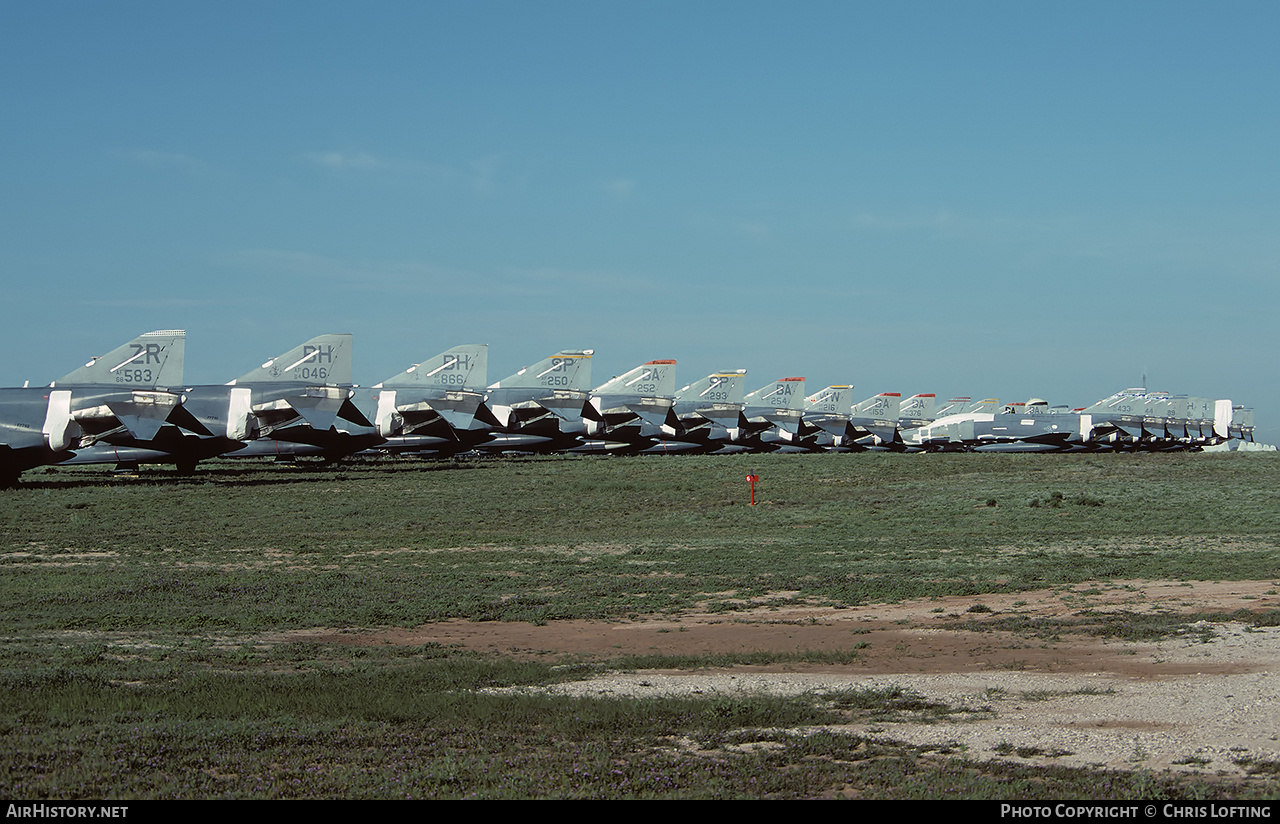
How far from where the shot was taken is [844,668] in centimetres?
1309

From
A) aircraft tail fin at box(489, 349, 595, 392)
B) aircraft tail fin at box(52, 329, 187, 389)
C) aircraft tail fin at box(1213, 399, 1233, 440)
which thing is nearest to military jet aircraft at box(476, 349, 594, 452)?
aircraft tail fin at box(489, 349, 595, 392)

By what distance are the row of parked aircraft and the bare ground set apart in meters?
33.2

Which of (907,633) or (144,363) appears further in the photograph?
(144,363)

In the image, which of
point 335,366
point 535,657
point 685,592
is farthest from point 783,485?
point 535,657

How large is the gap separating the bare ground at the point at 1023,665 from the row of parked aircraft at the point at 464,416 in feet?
109

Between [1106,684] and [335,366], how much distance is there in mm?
45218

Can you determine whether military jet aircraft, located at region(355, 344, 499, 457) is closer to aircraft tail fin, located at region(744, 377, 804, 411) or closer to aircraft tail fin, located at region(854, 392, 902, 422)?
aircraft tail fin, located at region(744, 377, 804, 411)

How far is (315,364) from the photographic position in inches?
2052

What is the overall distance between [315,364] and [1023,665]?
44.0 m

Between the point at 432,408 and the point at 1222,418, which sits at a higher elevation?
the point at 1222,418
